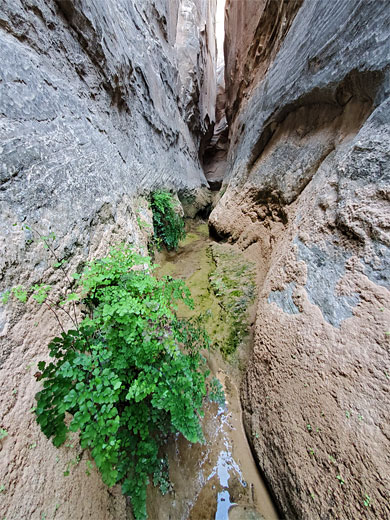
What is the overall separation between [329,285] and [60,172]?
132 inches

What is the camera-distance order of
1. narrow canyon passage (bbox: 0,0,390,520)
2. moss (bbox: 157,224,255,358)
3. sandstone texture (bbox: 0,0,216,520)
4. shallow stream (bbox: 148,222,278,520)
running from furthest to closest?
moss (bbox: 157,224,255,358)
shallow stream (bbox: 148,222,278,520)
narrow canyon passage (bbox: 0,0,390,520)
sandstone texture (bbox: 0,0,216,520)

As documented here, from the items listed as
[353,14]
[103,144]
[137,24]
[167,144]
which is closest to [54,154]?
[103,144]

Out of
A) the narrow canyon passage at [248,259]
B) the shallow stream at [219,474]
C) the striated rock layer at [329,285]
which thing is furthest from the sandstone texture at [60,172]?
the striated rock layer at [329,285]

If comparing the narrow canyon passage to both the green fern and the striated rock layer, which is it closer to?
the striated rock layer

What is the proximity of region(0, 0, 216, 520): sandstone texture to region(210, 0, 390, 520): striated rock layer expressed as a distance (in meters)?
1.49

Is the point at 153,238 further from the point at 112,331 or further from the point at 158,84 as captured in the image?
the point at 158,84

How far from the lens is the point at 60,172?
8.39 feet

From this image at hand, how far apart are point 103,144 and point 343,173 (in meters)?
3.72

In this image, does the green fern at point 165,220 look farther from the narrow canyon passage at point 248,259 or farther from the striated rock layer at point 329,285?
the striated rock layer at point 329,285

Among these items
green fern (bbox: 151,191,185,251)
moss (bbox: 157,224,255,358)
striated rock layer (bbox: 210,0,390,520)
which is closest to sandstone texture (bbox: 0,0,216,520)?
green fern (bbox: 151,191,185,251)

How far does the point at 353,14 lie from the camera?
10.3ft

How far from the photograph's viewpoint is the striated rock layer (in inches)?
61.5

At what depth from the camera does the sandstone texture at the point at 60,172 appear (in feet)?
4.30

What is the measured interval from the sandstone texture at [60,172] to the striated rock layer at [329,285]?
1.49 meters
